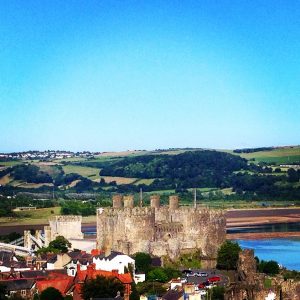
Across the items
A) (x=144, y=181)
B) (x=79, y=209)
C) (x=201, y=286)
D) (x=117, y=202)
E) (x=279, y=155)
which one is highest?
(x=279, y=155)

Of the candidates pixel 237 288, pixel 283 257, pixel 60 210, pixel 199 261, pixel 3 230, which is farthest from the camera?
pixel 60 210

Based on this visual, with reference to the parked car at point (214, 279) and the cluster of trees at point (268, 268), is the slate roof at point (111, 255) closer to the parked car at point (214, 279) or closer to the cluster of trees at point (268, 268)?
the parked car at point (214, 279)

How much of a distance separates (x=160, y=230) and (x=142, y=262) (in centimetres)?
294

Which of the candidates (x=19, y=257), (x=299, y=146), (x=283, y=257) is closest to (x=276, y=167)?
(x=299, y=146)

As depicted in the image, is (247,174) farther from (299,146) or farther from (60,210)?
(60,210)

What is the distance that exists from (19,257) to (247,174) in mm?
96084

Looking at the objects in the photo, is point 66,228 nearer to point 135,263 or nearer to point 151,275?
point 135,263

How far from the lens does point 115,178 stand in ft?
458

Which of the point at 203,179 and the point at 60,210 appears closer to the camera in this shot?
the point at 60,210

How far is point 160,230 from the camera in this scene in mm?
37781

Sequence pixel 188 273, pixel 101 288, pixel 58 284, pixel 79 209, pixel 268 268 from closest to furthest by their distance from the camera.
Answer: pixel 101 288 < pixel 58 284 < pixel 188 273 < pixel 268 268 < pixel 79 209

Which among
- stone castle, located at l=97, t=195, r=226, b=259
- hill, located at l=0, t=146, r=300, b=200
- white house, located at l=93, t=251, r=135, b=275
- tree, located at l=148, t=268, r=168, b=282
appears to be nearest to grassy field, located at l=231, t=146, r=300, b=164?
hill, located at l=0, t=146, r=300, b=200

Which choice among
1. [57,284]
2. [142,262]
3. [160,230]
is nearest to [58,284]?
[57,284]

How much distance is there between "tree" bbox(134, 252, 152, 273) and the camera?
34606 mm
